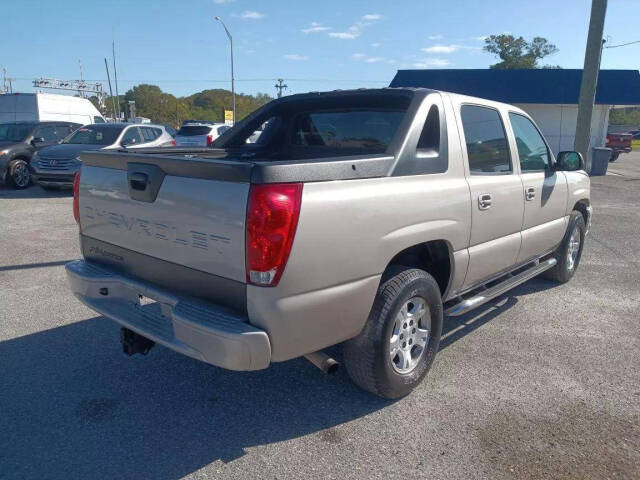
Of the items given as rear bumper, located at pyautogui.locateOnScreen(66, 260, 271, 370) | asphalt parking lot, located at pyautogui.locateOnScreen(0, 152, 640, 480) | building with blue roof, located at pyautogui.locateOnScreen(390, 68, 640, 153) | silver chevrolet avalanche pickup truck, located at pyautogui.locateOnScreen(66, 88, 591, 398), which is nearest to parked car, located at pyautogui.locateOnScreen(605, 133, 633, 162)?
building with blue roof, located at pyautogui.locateOnScreen(390, 68, 640, 153)

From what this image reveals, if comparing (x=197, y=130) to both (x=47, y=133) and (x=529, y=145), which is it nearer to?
(x=47, y=133)

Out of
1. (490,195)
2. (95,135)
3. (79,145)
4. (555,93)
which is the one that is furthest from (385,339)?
(555,93)

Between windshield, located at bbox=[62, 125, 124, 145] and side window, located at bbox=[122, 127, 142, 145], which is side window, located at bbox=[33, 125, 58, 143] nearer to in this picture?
windshield, located at bbox=[62, 125, 124, 145]

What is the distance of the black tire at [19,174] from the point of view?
12.8m

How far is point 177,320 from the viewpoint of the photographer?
273 cm

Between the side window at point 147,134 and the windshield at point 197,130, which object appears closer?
the side window at point 147,134

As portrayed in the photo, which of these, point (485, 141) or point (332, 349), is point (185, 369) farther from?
point (485, 141)

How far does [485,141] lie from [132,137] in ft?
35.3

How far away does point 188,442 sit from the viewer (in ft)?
9.74

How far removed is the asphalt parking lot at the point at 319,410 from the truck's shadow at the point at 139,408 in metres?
0.01

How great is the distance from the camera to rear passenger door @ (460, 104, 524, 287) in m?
3.89

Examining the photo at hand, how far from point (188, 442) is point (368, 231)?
5.11ft

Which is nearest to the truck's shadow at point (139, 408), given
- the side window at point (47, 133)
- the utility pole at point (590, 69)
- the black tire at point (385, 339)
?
the black tire at point (385, 339)

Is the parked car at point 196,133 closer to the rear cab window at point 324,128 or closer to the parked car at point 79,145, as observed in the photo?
the parked car at point 79,145
